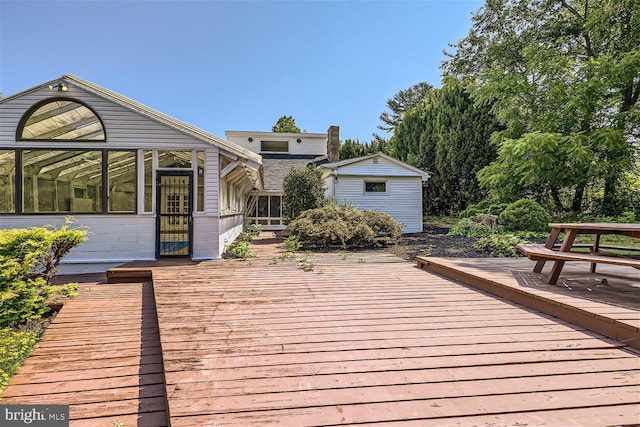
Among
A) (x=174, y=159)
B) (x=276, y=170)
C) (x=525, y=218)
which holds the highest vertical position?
(x=276, y=170)

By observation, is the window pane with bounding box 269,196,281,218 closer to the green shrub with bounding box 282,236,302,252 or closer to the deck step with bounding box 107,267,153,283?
the green shrub with bounding box 282,236,302,252

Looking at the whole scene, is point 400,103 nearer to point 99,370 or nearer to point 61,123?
point 61,123

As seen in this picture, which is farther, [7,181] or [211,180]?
[211,180]

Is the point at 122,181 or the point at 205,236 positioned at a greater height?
the point at 122,181

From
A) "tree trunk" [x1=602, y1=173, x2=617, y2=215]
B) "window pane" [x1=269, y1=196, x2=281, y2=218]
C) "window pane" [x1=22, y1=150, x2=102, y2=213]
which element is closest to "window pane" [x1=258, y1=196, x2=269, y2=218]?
"window pane" [x1=269, y1=196, x2=281, y2=218]

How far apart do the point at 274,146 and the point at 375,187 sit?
1056cm

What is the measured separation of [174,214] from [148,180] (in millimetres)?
989

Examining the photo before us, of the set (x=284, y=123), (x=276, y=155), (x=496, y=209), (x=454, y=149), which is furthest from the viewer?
(x=284, y=123)

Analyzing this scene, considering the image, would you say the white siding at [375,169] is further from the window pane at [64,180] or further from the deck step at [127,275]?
→ the deck step at [127,275]

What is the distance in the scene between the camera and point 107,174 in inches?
292

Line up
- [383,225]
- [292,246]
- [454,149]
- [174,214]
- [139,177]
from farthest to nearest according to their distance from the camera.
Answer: [454,149] → [383,225] → [292,246] → [174,214] → [139,177]

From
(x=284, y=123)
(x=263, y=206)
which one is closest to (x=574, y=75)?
(x=263, y=206)

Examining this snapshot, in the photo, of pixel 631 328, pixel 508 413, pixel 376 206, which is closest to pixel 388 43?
pixel 376 206

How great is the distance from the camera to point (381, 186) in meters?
15.5
